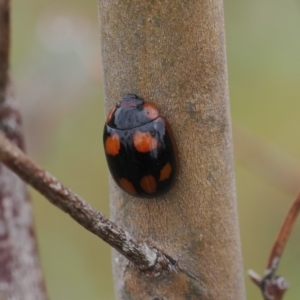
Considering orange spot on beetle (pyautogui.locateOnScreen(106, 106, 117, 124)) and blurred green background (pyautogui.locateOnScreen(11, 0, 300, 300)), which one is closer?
orange spot on beetle (pyautogui.locateOnScreen(106, 106, 117, 124))

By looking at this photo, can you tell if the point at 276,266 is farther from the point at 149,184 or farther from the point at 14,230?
the point at 14,230

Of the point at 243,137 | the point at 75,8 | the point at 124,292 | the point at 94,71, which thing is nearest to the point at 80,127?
the point at 75,8

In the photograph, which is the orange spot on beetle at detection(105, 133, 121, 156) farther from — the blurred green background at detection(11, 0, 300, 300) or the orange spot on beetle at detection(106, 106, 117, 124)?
the blurred green background at detection(11, 0, 300, 300)

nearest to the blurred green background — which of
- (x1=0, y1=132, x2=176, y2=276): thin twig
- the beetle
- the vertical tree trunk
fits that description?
the vertical tree trunk

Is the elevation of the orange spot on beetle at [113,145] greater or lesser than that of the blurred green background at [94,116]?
greater

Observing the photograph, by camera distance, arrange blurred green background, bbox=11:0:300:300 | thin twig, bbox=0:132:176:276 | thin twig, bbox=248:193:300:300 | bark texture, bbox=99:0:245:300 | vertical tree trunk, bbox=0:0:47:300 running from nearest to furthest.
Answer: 1. thin twig, bbox=0:132:176:276
2. bark texture, bbox=99:0:245:300
3. thin twig, bbox=248:193:300:300
4. vertical tree trunk, bbox=0:0:47:300
5. blurred green background, bbox=11:0:300:300

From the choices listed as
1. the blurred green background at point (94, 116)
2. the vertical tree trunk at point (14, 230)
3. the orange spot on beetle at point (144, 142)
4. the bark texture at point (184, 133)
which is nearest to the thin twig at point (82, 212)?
the bark texture at point (184, 133)

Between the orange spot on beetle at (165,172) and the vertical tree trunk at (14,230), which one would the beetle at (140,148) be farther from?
the vertical tree trunk at (14,230)
